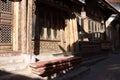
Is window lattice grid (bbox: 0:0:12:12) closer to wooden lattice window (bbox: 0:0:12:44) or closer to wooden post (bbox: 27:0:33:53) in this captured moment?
wooden lattice window (bbox: 0:0:12:44)

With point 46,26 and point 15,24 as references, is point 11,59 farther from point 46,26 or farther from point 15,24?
point 46,26

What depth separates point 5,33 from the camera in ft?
26.5

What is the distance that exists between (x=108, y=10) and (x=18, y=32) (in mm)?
12305

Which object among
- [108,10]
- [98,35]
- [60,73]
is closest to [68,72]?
[60,73]

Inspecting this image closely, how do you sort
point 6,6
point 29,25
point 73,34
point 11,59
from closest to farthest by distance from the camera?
point 11,59
point 6,6
point 29,25
point 73,34

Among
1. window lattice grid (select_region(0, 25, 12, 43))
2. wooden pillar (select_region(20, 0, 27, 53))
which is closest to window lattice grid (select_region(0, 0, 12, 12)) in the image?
wooden pillar (select_region(20, 0, 27, 53))

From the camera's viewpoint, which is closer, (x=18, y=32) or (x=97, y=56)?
(x=18, y=32)

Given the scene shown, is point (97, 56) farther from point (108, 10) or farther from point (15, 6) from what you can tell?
point (15, 6)

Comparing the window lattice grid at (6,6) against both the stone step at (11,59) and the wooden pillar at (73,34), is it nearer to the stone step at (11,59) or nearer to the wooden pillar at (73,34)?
the stone step at (11,59)

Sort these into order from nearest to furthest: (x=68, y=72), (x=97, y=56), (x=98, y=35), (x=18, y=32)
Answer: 1. (x=18, y=32)
2. (x=68, y=72)
3. (x=97, y=56)
4. (x=98, y=35)

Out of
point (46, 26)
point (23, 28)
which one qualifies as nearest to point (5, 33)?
point (23, 28)

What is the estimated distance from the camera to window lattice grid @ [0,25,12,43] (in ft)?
26.2

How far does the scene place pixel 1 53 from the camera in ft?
25.4

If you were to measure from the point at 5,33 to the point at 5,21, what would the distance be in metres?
0.38
